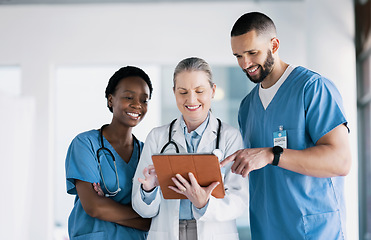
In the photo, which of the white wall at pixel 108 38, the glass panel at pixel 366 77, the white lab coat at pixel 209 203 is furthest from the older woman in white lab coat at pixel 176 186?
the white wall at pixel 108 38

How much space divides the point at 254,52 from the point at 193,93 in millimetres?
298

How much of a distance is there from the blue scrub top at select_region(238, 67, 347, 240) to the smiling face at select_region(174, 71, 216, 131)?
0.93 feet

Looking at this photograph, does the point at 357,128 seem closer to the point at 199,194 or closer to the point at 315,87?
the point at 315,87

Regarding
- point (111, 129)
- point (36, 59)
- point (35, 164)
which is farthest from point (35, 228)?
point (111, 129)

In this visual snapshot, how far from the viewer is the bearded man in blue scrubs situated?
1677mm

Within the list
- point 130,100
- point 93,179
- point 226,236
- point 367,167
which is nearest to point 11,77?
point 130,100

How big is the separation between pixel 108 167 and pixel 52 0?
11.9 ft

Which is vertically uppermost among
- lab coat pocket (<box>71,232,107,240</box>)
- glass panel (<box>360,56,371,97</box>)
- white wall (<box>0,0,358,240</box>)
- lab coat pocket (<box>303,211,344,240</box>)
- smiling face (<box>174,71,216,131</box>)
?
white wall (<box>0,0,358,240</box>)

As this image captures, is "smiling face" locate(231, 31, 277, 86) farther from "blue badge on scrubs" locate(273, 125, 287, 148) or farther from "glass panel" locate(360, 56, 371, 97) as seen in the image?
"glass panel" locate(360, 56, 371, 97)

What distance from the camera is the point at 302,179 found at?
183cm

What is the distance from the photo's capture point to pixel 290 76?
1.94m

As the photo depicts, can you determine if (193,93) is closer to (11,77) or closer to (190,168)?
(190,168)

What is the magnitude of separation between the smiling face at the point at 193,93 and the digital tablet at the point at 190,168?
1.04ft

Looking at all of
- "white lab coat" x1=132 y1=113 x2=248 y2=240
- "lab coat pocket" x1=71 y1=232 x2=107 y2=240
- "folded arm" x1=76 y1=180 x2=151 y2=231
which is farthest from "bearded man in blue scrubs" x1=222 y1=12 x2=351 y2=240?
"lab coat pocket" x1=71 y1=232 x2=107 y2=240
